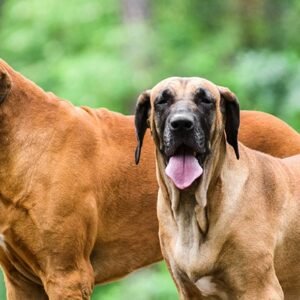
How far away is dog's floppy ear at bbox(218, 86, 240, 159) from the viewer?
644 centimetres

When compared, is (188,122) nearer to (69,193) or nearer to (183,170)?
(183,170)

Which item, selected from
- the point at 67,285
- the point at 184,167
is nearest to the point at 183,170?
the point at 184,167

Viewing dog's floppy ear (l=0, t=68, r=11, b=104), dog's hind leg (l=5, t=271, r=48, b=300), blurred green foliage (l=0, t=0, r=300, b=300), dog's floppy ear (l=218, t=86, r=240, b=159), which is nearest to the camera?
dog's floppy ear (l=218, t=86, r=240, b=159)

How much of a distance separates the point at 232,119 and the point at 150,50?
802 cm

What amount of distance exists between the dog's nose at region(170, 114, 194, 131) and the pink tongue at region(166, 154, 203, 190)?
0.61 ft

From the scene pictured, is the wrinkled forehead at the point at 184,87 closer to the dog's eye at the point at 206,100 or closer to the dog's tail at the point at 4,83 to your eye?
the dog's eye at the point at 206,100

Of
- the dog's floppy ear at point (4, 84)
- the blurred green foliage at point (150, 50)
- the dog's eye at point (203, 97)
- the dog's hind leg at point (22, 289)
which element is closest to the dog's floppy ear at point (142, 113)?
the dog's eye at point (203, 97)

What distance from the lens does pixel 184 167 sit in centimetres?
625

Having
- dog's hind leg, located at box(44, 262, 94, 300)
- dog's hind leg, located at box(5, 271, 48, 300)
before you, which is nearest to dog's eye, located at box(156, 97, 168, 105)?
dog's hind leg, located at box(44, 262, 94, 300)

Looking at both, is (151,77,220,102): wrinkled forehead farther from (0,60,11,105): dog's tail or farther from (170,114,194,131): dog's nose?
(0,60,11,105): dog's tail

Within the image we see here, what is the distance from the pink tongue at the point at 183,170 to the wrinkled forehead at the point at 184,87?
11.5 inches

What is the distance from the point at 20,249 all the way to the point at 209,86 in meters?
1.45

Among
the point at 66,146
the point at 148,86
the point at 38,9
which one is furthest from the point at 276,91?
the point at 66,146

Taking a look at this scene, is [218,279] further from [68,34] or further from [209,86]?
[68,34]
